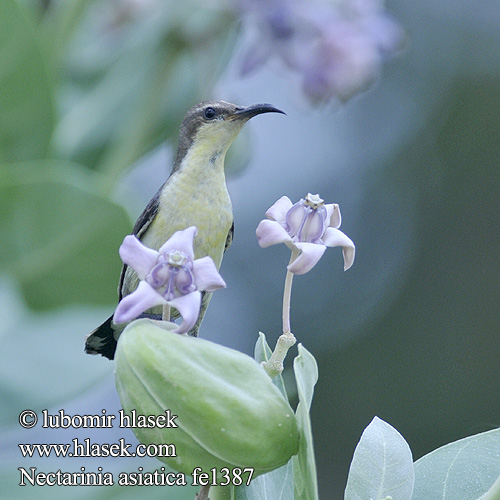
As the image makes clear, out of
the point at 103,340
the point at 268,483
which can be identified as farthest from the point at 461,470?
the point at 103,340

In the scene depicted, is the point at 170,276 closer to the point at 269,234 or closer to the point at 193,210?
the point at 269,234

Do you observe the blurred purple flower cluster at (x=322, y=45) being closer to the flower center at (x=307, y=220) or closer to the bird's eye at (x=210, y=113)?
the bird's eye at (x=210, y=113)

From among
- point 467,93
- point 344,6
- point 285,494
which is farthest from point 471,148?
point 285,494

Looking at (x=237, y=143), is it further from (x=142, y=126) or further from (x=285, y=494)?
(x=285, y=494)

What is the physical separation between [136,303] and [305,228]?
205mm

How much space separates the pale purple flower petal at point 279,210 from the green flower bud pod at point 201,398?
0.54ft

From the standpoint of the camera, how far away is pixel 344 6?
203cm

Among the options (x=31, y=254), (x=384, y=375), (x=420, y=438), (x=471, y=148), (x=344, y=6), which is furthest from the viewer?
(x=471, y=148)

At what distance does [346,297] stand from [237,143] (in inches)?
180

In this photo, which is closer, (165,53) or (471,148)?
(165,53)

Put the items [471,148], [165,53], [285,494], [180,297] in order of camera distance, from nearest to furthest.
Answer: [180,297]
[285,494]
[165,53]
[471,148]

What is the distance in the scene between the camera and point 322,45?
202 centimetres

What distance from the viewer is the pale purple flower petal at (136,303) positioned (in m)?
0.78

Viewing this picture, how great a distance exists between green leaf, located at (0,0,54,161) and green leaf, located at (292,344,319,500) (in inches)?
35.5
